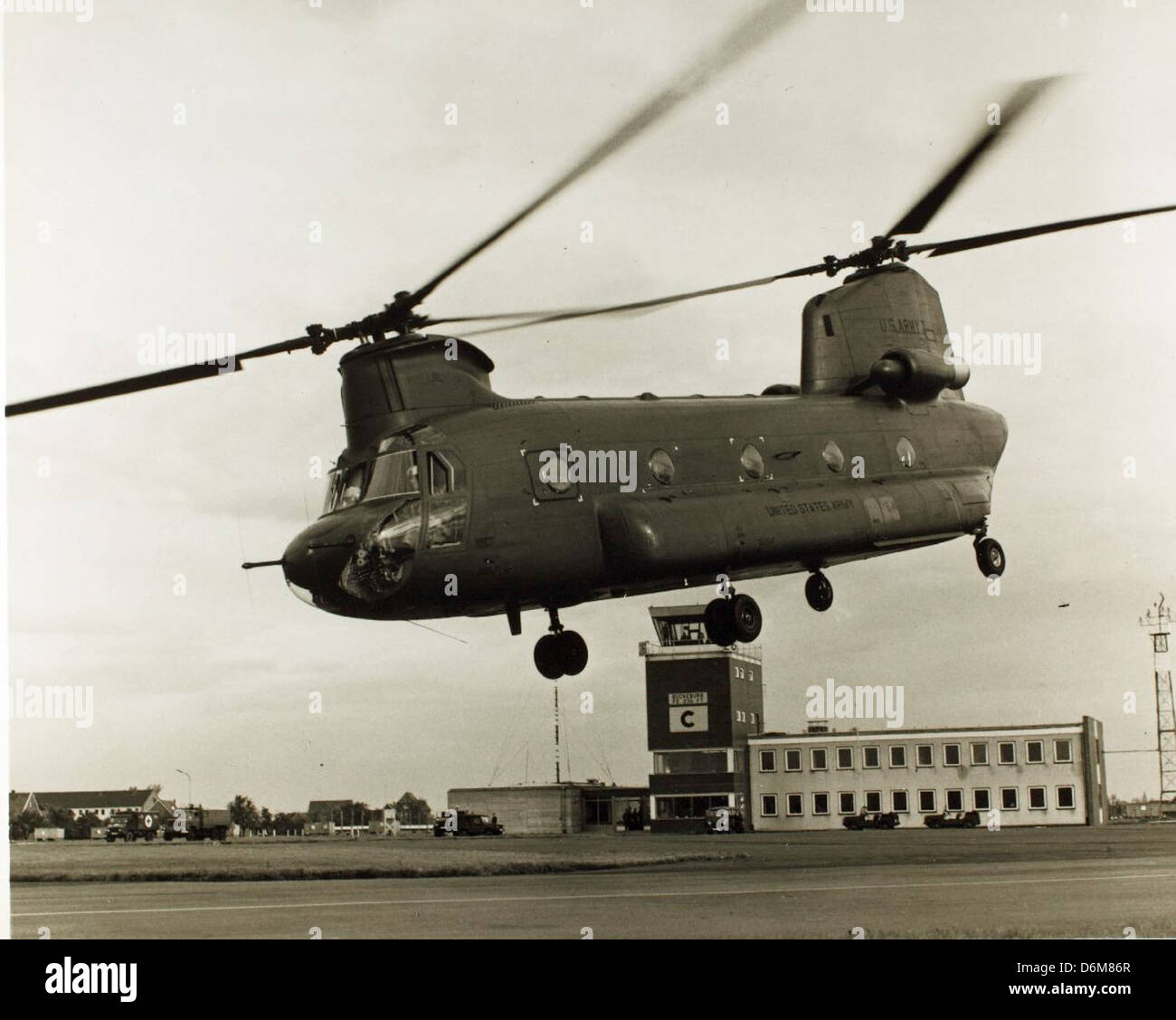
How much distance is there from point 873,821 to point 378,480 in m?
40.2

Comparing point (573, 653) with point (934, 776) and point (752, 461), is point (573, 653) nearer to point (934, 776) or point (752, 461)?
point (752, 461)

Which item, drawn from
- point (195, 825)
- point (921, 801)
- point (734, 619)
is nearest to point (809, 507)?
point (734, 619)

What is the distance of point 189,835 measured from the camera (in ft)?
145

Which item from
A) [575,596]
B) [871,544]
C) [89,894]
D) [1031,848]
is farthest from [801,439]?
[1031,848]

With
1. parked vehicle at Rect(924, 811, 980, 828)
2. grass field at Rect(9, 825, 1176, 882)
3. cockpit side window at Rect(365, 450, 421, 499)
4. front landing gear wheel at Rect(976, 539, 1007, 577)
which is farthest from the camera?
parked vehicle at Rect(924, 811, 980, 828)

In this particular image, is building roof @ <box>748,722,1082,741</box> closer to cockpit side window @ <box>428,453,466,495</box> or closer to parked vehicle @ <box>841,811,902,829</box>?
parked vehicle @ <box>841,811,902,829</box>

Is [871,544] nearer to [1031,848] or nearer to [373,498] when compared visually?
[373,498]

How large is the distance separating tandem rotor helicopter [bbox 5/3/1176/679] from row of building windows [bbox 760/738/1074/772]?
113 ft

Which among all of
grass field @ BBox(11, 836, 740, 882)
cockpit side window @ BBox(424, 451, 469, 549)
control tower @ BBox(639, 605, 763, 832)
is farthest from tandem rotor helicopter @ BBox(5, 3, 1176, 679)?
control tower @ BBox(639, 605, 763, 832)

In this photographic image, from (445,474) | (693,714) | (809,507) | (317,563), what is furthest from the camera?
(693,714)

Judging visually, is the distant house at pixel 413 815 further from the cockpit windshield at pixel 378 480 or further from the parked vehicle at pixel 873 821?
the cockpit windshield at pixel 378 480

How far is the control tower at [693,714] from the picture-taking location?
6025cm

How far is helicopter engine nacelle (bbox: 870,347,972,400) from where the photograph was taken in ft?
62.7

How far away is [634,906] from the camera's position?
15.9m
